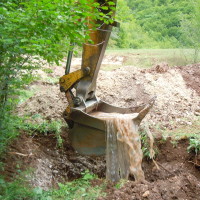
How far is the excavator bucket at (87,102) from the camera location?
16.2 ft

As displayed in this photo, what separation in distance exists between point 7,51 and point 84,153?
2.39 meters

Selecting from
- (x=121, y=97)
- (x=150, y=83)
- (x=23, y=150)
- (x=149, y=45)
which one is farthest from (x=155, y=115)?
(x=149, y=45)

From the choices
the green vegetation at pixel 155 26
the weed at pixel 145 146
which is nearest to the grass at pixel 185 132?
the weed at pixel 145 146

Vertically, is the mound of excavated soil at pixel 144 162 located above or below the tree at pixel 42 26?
below

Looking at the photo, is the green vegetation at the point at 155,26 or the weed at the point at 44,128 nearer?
the weed at the point at 44,128

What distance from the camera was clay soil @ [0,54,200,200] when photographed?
4457 mm

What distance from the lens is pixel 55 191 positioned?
4414 mm

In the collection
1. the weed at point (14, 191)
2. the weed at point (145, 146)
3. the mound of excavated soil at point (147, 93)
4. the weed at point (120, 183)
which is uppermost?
the mound of excavated soil at point (147, 93)

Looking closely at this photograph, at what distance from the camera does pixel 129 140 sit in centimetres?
487

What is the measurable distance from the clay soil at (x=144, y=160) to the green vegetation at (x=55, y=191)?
0.65ft

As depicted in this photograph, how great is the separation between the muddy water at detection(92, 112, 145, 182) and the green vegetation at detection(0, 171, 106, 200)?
1.09 feet

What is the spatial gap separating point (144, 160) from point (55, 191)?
1.88 metres

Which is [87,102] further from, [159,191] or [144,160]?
[159,191]

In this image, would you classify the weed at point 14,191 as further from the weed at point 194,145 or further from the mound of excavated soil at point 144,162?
the weed at point 194,145
